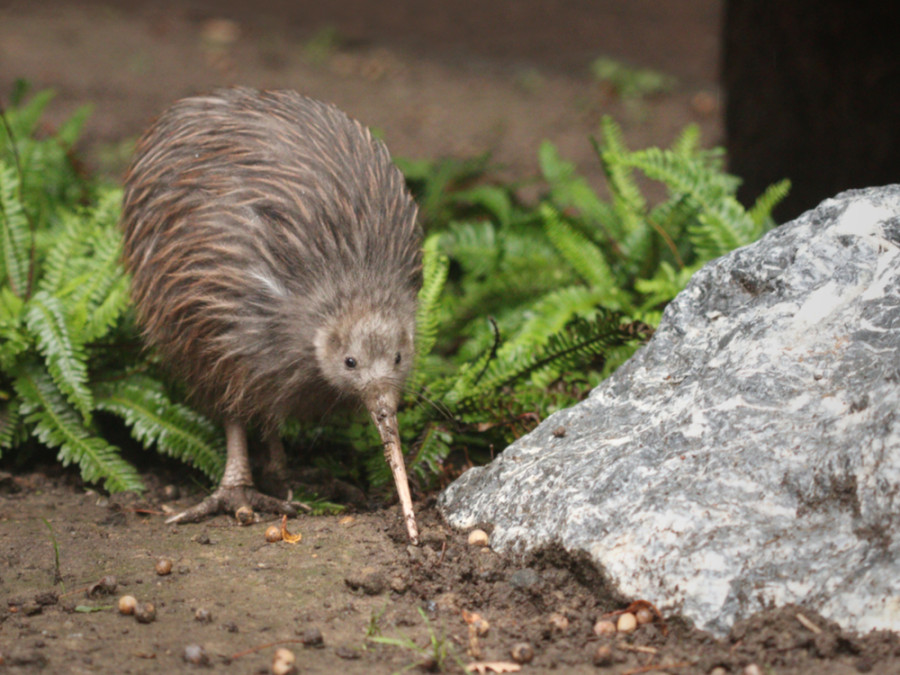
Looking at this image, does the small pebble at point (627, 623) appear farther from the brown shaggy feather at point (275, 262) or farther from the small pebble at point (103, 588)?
the small pebble at point (103, 588)

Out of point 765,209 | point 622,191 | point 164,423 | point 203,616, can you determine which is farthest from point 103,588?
point 622,191

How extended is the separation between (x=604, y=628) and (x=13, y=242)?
12.5 ft

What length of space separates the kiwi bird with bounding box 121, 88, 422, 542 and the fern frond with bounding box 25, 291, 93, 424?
1.13 ft

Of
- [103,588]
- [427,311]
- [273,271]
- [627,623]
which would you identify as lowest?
[103,588]

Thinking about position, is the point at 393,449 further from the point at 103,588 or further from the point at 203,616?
the point at 103,588

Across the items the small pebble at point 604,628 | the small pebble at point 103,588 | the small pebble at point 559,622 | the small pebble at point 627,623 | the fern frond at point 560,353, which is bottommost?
the small pebble at point 103,588

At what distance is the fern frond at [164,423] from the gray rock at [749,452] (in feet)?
4.39

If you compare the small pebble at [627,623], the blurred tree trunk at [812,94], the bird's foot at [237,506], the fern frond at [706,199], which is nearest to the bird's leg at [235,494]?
the bird's foot at [237,506]

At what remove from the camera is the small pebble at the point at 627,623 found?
2953mm

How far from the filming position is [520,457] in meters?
3.71

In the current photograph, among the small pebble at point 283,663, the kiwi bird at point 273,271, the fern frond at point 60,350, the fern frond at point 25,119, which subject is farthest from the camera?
the fern frond at point 25,119

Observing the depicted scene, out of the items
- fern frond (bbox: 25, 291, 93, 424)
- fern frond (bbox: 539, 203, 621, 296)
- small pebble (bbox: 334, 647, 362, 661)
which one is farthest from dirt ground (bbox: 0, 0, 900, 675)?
fern frond (bbox: 539, 203, 621, 296)

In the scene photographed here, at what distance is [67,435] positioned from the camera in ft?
14.5

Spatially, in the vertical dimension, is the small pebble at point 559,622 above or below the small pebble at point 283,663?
above
